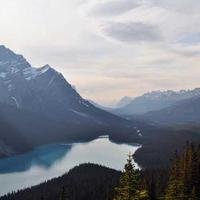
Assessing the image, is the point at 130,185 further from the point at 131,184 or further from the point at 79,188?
the point at 79,188

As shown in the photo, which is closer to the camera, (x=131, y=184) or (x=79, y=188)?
(x=131, y=184)

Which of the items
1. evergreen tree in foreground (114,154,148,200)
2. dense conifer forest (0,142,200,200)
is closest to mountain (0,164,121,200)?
dense conifer forest (0,142,200,200)

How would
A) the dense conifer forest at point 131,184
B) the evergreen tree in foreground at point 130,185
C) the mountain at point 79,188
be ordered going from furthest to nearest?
the mountain at point 79,188 < the dense conifer forest at point 131,184 < the evergreen tree in foreground at point 130,185

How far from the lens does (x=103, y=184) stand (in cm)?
15750

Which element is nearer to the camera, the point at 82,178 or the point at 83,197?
the point at 83,197

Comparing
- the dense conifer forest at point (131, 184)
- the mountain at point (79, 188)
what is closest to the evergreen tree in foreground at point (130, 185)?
the dense conifer forest at point (131, 184)

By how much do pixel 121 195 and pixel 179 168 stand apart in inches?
1371

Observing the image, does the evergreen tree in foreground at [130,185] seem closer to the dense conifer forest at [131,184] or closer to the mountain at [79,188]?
the dense conifer forest at [131,184]

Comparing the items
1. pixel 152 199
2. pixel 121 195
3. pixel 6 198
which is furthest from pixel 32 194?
pixel 121 195

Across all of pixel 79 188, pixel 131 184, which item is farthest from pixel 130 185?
pixel 79 188

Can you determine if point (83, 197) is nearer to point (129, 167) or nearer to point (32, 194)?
point (32, 194)

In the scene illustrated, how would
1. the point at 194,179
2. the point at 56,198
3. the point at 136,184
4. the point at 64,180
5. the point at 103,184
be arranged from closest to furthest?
the point at 136,184 → the point at 194,179 → the point at 56,198 → the point at 103,184 → the point at 64,180

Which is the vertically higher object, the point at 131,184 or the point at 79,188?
the point at 131,184

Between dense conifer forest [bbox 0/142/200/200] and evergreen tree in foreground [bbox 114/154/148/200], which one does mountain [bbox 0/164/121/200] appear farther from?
evergreen tree in foreground [bbox 114/154/148/200]
